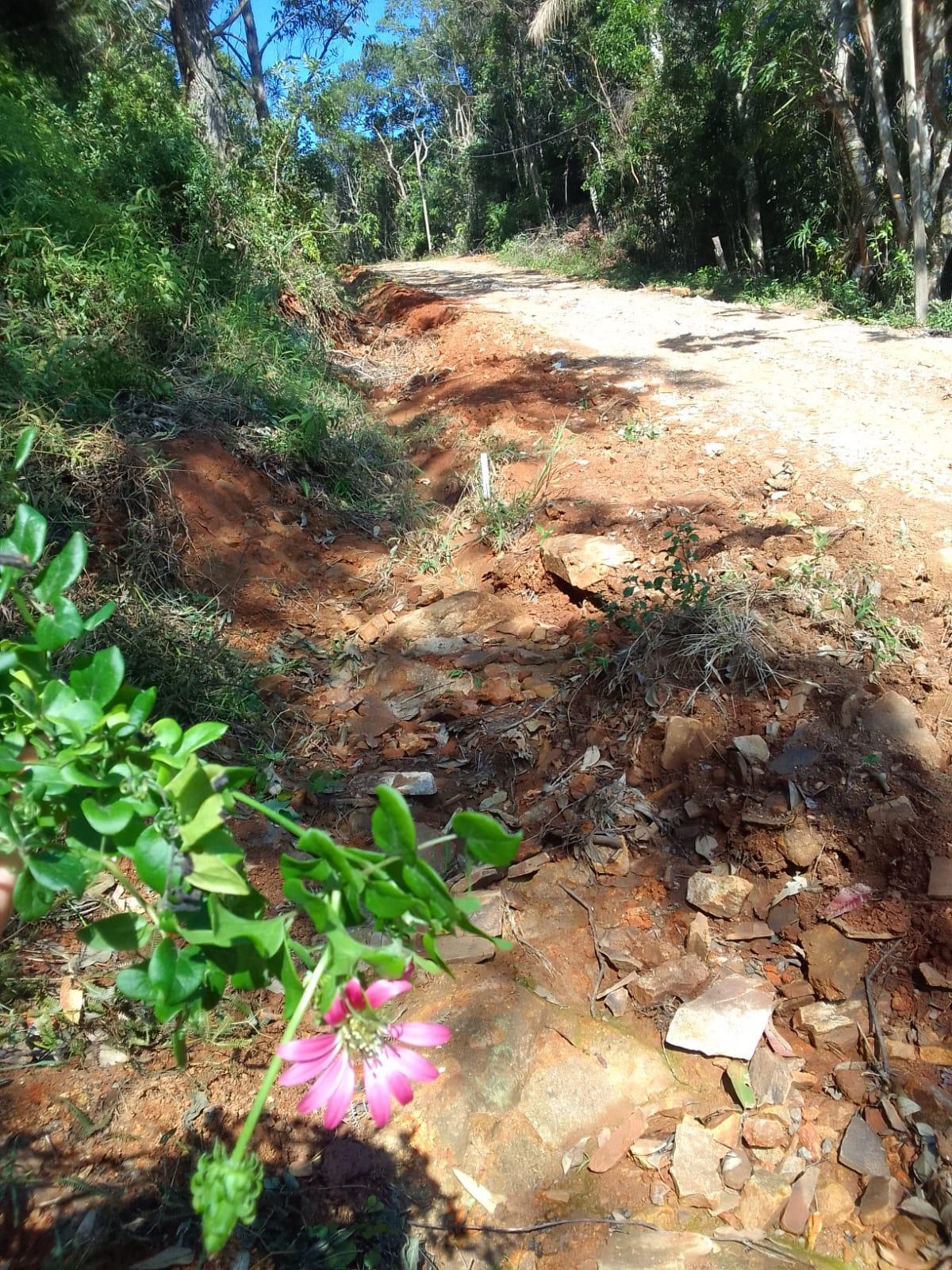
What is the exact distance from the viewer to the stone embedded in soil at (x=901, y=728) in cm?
225

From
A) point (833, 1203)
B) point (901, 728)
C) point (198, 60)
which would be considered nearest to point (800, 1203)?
point (833, 1203)

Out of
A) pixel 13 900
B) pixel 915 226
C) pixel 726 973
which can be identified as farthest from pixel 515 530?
pixel 915 226

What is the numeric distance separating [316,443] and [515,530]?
53.9 inches

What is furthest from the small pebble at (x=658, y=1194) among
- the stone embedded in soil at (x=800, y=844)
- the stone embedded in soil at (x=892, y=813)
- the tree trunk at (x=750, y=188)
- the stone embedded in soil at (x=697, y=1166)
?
the tree trunk at (x=750, y=188)

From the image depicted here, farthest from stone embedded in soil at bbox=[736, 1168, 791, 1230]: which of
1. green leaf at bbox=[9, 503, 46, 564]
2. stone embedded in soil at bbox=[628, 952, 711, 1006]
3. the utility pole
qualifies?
the utility pole

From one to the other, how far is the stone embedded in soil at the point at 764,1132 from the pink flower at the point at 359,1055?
132 cm

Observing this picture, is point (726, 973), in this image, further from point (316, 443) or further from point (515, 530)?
point (316, 443)

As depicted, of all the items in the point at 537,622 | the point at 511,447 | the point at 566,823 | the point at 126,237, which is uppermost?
the point at 126,237

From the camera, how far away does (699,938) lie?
1.98m

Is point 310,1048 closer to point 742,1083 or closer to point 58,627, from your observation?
point 58,627

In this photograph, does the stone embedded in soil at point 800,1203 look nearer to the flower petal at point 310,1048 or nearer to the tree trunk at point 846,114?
the flower petal at point 310,1048

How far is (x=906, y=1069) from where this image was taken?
166 cm

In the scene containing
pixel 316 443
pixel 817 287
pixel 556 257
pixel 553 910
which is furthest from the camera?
pixel 556 257

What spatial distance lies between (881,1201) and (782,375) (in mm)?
5188
